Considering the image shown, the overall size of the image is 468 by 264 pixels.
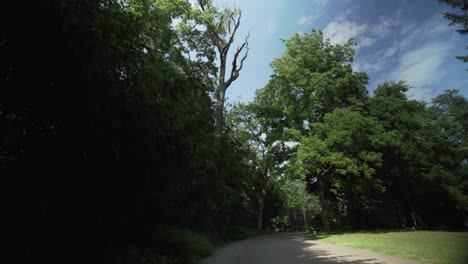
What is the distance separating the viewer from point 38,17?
126 inches

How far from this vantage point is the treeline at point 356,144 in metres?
18.9

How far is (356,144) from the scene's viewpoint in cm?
1902

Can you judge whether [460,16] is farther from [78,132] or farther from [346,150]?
[78,132]

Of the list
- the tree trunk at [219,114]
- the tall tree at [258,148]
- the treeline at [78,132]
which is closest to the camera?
the treeline at [78,132]

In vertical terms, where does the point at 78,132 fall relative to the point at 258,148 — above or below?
below

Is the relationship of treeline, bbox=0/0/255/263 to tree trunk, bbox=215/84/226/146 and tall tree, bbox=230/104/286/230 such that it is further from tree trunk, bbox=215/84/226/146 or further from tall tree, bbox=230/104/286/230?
tall tree, bbox=230/104/286/230

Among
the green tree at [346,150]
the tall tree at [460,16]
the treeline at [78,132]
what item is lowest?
the treeline at [78,132]

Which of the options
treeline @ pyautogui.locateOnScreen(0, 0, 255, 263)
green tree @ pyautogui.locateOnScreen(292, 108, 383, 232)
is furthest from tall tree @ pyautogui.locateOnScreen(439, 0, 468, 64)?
treeline @ pyautogui.locateOnScreen(0, 0, 255, 263)

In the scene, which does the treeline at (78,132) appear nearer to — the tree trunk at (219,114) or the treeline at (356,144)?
the tree trunk at (219,114)

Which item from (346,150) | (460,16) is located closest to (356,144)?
(346,150)

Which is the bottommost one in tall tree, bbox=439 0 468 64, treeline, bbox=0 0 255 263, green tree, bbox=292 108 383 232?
treeline, bbox=0 0 255 263

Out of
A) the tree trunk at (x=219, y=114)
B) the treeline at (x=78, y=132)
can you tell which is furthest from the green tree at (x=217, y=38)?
the treeline at (x=78, y=132)

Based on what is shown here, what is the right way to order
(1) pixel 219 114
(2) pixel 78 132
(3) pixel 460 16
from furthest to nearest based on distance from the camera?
1. (1) pixel 219 114
2. (3) pixel 460 16
3. (2) pixel 78 132

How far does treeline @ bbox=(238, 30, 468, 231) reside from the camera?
18938 millimetres
